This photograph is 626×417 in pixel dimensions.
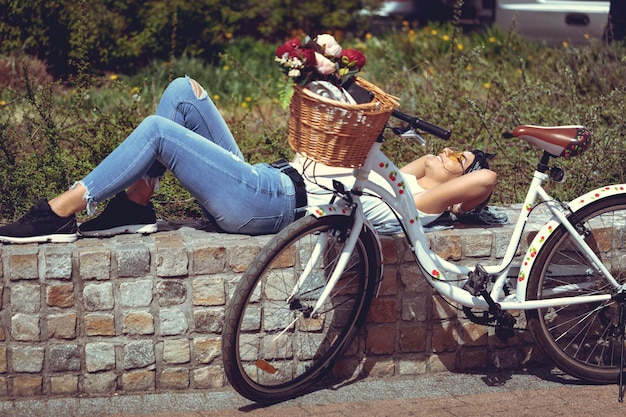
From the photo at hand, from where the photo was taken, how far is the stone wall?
158 inches

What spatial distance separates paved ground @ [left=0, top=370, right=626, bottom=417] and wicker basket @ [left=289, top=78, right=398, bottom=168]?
1.12 m

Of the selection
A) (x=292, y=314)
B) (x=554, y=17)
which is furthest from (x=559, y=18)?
(x=292, y=314)

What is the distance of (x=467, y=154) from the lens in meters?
4.47

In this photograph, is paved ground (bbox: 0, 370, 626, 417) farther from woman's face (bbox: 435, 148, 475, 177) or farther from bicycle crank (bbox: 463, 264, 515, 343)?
woman's face (bbox: 435, 148, 475, 177)

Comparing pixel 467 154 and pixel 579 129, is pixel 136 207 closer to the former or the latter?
pixel 467 154

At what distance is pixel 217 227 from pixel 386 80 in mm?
3375

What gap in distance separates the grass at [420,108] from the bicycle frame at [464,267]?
118 centimetres

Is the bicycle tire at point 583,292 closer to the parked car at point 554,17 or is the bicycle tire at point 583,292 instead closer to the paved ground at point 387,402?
the paved ground at point 387,402

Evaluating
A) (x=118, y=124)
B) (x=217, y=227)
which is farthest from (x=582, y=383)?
(x=118, y=124)

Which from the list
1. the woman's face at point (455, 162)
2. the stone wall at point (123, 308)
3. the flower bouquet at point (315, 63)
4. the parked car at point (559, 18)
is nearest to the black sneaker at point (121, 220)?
the stone wall at point (123, 308)

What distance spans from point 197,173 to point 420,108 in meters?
2.93

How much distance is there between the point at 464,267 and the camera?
4.20m

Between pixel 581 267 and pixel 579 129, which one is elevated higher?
pixel 579 129

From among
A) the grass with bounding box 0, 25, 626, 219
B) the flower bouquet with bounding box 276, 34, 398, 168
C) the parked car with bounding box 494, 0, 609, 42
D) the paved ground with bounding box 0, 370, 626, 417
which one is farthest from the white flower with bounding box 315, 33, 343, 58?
the parked car with bounding box 494, 0, 609, 42
